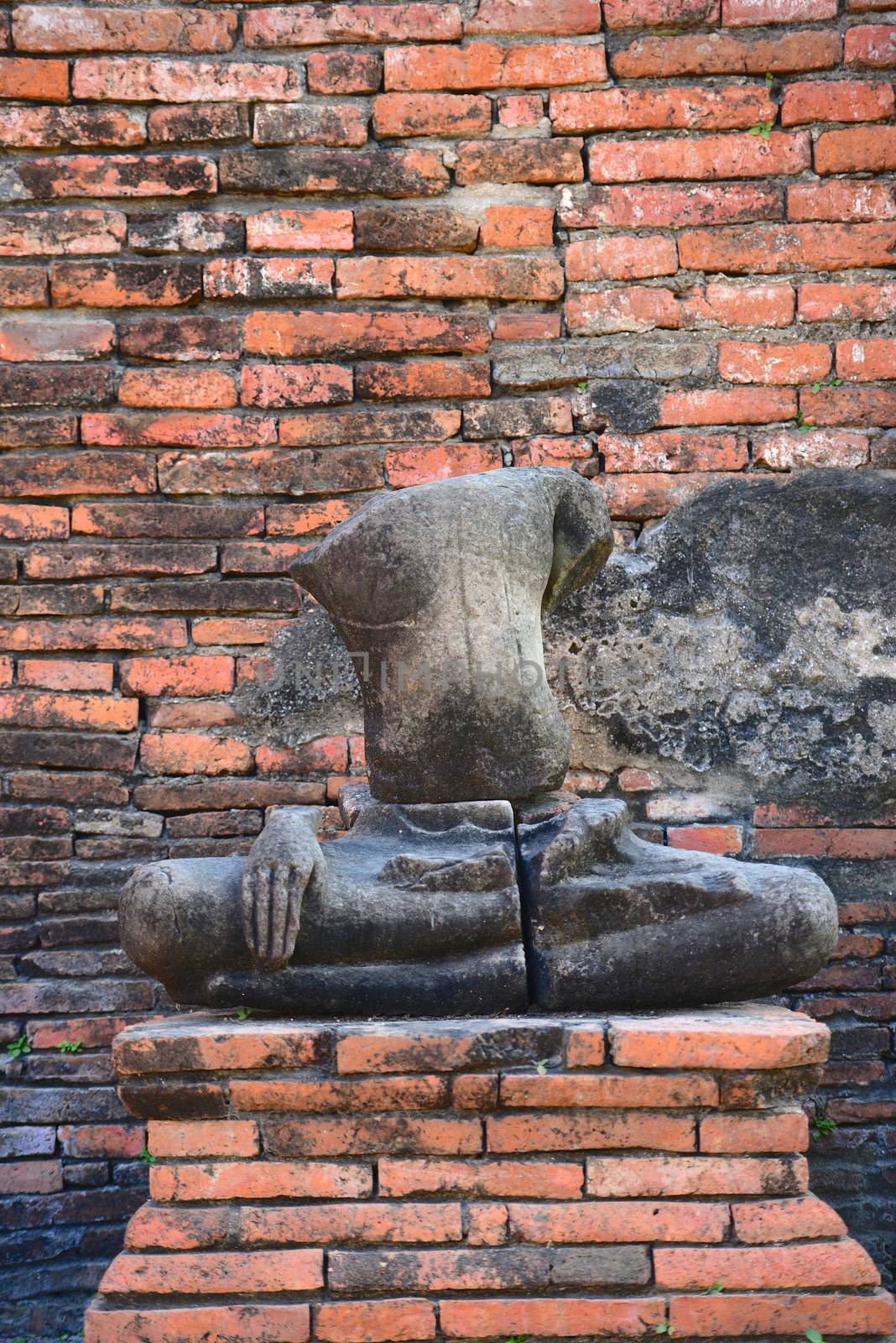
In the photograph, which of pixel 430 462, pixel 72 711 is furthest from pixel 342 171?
pixel 72 711

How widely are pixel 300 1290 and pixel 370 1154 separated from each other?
21cm

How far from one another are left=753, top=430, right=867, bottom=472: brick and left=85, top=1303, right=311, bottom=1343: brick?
7.47ft

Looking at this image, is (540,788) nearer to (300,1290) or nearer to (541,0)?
(300,1290)

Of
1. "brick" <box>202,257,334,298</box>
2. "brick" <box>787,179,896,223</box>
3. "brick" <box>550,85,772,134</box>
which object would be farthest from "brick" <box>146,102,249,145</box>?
"brick" <box>787,179,896,223</box>

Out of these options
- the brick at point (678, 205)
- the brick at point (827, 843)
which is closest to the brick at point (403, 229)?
the brick at point (678, 205)

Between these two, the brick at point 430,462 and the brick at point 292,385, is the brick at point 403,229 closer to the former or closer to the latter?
the brick at point 292,385

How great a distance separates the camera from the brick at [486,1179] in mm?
1861

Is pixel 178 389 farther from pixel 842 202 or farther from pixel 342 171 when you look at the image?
pixel 842 202

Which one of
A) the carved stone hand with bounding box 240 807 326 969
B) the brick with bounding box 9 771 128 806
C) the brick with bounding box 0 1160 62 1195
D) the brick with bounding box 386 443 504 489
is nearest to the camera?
the carved stone hand with bounding box 240 807 326 969

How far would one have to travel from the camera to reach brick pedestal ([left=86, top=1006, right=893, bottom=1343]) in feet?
5.91

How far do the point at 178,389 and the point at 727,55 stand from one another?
1649 mm

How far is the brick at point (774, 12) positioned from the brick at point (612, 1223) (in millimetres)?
2851

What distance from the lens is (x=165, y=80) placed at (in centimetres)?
323

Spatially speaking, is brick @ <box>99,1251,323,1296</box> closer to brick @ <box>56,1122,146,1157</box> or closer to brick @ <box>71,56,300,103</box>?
brick @ <box>56,1122,146,1157</box>
